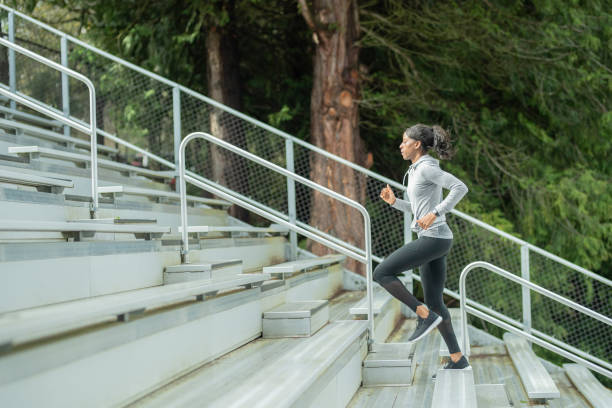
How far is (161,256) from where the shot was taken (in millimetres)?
4059

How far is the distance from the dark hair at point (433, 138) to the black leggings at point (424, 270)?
1.89 feet

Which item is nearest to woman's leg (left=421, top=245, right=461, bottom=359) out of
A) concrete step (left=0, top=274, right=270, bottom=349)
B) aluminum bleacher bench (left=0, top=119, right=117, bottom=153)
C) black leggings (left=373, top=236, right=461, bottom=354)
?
black leggings (left=373, top=236, right=461, bottom=354)

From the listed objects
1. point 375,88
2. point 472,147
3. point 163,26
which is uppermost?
point 163,26

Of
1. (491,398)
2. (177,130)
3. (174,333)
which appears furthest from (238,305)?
(177,130)

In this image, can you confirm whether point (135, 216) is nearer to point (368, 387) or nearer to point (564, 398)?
point (368, 387)

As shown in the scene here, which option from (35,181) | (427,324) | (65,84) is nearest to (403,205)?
(427,324)

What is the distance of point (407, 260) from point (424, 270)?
0.73 feet

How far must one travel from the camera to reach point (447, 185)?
420 centimetres

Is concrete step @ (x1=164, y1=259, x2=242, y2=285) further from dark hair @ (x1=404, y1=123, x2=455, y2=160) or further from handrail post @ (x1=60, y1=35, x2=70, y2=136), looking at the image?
handrail post @ (x1=60, y1=35, x2=70, y2=136)

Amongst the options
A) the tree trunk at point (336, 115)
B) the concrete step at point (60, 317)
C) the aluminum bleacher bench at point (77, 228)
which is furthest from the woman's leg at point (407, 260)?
the tree trunk at point (336, 115)

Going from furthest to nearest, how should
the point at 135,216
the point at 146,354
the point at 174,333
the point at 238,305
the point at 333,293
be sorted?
the point at 333,293 → the point at 135,216 → the point at 238,305 → the point at 174,333 → the point at 146,354

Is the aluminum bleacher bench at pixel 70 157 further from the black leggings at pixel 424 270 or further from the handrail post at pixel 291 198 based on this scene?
the black leggings at pixel 424 270

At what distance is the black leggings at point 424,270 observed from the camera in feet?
13.8

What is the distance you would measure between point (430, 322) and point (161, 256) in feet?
5.46
